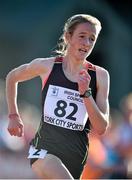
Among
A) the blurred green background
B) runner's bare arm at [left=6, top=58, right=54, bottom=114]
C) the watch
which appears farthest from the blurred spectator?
the watch

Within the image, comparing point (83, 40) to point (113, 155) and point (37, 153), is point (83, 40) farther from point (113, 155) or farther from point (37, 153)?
point (113, 155)

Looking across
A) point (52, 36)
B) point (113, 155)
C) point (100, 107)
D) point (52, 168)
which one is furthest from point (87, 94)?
point (52, 36)

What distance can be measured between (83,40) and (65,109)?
0.54 metres

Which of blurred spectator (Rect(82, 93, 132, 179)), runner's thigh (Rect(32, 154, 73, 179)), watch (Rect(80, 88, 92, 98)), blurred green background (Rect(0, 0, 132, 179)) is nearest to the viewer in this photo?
watch (Rect(80, 88, 92, 98))

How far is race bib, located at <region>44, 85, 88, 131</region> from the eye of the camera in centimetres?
596

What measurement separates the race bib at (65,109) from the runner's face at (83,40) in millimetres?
294

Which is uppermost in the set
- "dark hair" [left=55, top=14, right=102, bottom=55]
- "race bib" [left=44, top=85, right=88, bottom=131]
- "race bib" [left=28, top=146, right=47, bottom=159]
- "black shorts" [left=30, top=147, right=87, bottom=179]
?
"dark hair" [left=55, top=14, right=102, bottom=55]

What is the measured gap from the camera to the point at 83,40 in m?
5.91

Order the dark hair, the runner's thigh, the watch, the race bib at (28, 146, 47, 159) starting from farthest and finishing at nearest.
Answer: the dark hair
the race bib at (28, 146, 47, 159)
the runner's thigh
the watch

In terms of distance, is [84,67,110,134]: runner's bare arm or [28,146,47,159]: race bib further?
[28,146,47,159]: race bib

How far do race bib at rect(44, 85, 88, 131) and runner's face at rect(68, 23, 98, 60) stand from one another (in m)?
0.29

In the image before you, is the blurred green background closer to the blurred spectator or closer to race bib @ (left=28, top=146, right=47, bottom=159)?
the blurred spectator

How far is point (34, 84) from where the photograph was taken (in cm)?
1662

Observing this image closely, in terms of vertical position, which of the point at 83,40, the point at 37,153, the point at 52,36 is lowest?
the point at 52,36
